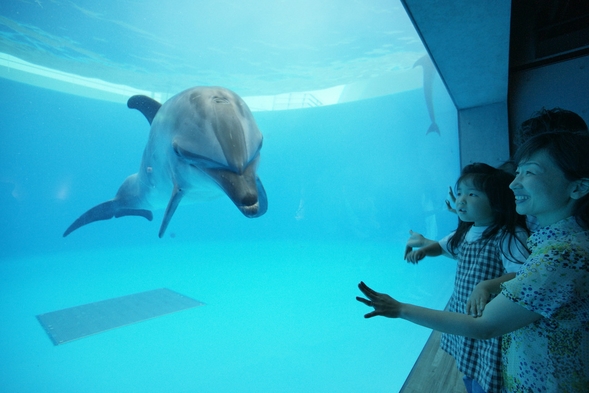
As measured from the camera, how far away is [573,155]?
1.22 metres

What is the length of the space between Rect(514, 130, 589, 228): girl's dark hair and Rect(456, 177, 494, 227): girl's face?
83cm

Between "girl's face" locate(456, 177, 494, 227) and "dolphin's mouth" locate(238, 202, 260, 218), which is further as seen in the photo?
"dolphin's mouth" locate(238, 202, 260, 218)

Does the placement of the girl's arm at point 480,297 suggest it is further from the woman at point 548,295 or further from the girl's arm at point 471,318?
the girl's arm at point 471,318

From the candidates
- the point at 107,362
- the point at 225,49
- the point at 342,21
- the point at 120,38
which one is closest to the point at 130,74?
the point at 120,38

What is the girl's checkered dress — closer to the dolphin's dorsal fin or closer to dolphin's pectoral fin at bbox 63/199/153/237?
the dolphin's dorsal fin

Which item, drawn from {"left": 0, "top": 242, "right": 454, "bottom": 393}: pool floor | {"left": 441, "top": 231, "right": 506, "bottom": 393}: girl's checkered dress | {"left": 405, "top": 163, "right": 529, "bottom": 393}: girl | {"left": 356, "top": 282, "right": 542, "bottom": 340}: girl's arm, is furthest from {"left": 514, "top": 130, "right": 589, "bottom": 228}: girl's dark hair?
{"left": 0, "top": 242, "right": 454, "bottom": 393}: pool floor

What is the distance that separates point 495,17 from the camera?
3.15 metres

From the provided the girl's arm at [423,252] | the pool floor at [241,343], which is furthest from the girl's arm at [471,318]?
the pool floor at [241,343]

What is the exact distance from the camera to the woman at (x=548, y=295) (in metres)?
1.10

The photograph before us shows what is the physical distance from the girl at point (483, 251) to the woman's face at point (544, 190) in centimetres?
60

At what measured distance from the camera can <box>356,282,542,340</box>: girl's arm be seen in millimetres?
1125

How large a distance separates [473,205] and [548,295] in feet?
3.53

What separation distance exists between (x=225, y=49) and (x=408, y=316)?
60.9ft

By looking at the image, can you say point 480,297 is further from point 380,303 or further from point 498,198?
point 498,198
